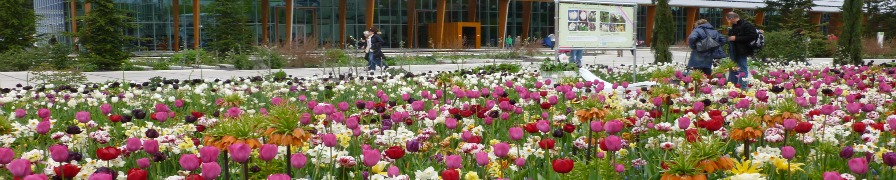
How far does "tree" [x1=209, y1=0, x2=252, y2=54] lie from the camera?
29.5m

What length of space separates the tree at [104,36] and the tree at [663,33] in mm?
15321

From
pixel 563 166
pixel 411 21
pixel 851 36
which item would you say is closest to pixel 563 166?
pixel 563 166

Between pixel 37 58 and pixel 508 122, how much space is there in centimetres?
2004

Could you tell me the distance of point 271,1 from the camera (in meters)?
42.9

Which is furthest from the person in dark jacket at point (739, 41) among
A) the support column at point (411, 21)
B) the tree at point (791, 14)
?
the support column at point (411, 21)

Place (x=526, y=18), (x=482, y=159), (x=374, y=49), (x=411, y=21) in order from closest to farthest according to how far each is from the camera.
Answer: (x=482, y=159) < (x=374, y=49) < (x=411, y=21) < (x=526, y=18)

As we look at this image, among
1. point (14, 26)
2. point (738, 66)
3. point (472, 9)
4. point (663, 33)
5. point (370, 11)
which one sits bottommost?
point (738, 66)

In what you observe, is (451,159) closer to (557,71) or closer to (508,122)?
(508,122)

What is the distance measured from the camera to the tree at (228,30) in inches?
1160

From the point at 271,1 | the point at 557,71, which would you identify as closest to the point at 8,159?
the point at 557,71

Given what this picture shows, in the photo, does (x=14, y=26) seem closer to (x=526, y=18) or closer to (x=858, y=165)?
(x=858, y=165)

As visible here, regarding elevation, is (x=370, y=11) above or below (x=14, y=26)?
above

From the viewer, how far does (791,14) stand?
44.6 m

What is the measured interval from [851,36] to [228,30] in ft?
68.8
